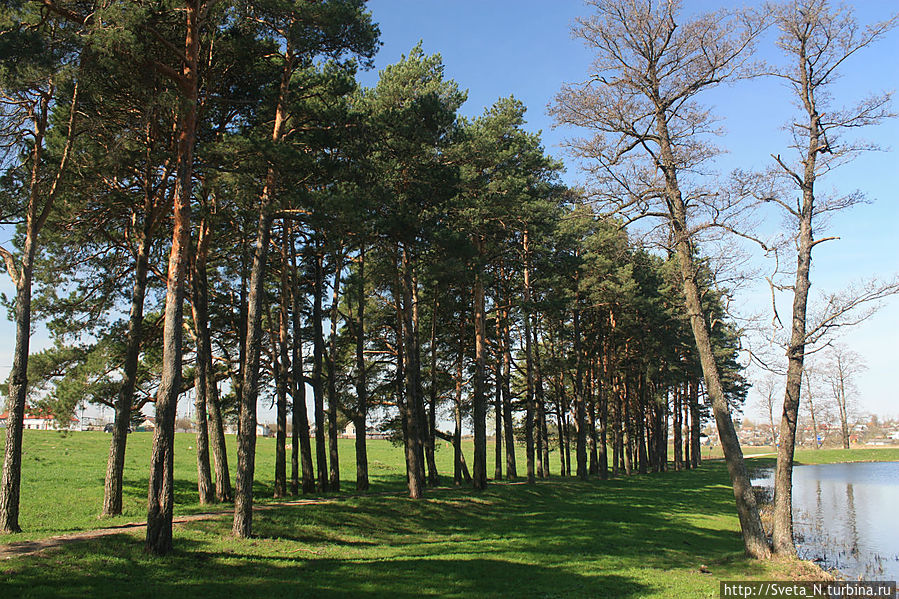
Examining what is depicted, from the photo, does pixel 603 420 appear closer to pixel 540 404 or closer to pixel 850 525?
pixel 540 404

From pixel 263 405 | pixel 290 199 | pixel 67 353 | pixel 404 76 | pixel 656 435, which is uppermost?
pixel 404 76

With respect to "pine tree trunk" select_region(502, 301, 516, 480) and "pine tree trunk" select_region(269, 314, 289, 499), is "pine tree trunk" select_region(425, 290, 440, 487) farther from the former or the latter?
"pine tree trunk" select_region(269, 314, 289, 499)

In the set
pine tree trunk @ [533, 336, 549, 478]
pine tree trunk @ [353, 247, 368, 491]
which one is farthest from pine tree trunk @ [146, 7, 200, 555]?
pine tree trunk @ [533, 336, 549, 478]

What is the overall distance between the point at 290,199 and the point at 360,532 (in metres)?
9.63

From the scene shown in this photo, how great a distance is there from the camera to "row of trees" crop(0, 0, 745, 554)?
13.1 metres

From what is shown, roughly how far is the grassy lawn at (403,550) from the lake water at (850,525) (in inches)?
105

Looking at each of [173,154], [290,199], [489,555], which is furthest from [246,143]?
[489,555]

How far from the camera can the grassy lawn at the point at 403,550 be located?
10.1m

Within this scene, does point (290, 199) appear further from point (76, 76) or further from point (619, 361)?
point (619, 361)

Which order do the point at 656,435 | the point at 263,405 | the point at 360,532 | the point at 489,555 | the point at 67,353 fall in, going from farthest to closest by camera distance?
1. the point at 656,435
2. the point at 263,405
3. the point at 67,353
4. the point at 360,532
5. the point at 489,555

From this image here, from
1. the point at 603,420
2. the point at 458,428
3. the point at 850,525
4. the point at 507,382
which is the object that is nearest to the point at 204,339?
the point at 458,428

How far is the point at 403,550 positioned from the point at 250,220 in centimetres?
1105

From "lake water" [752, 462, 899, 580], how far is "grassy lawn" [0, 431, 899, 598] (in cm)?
267

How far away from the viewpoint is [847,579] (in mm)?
13898
